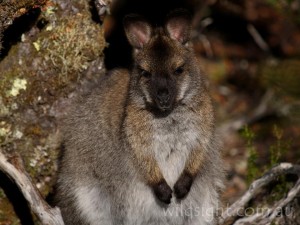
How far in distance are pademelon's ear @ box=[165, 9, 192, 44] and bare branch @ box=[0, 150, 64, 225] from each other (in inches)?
67.7

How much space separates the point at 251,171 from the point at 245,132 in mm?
413

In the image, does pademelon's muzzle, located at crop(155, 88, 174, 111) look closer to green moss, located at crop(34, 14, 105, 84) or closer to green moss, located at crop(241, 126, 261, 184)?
green moss, located at crop(34, 14, 105, 84)

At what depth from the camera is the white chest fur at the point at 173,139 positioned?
5.07m

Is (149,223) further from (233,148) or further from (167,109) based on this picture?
(233,148)

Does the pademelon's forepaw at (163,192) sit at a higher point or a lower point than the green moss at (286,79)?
higher

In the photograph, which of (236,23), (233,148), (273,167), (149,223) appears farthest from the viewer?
(236,23)

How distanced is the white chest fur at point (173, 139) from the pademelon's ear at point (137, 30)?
70 cm

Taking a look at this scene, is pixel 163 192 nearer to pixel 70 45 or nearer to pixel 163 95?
pixel 163 95

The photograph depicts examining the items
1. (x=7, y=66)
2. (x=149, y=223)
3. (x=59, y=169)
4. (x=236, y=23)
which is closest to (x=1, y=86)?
(x=7, y=66)

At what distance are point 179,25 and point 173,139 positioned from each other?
0.97 metres

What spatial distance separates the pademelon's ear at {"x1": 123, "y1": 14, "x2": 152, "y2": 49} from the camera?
518cm

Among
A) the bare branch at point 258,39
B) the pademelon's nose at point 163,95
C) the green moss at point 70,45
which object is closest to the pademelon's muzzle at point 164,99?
the pademelon's nose at point 163,95

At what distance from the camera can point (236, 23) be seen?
9.66 m

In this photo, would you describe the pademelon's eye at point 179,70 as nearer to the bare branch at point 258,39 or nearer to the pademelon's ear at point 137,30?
the pademelon's ear at point 137,30
